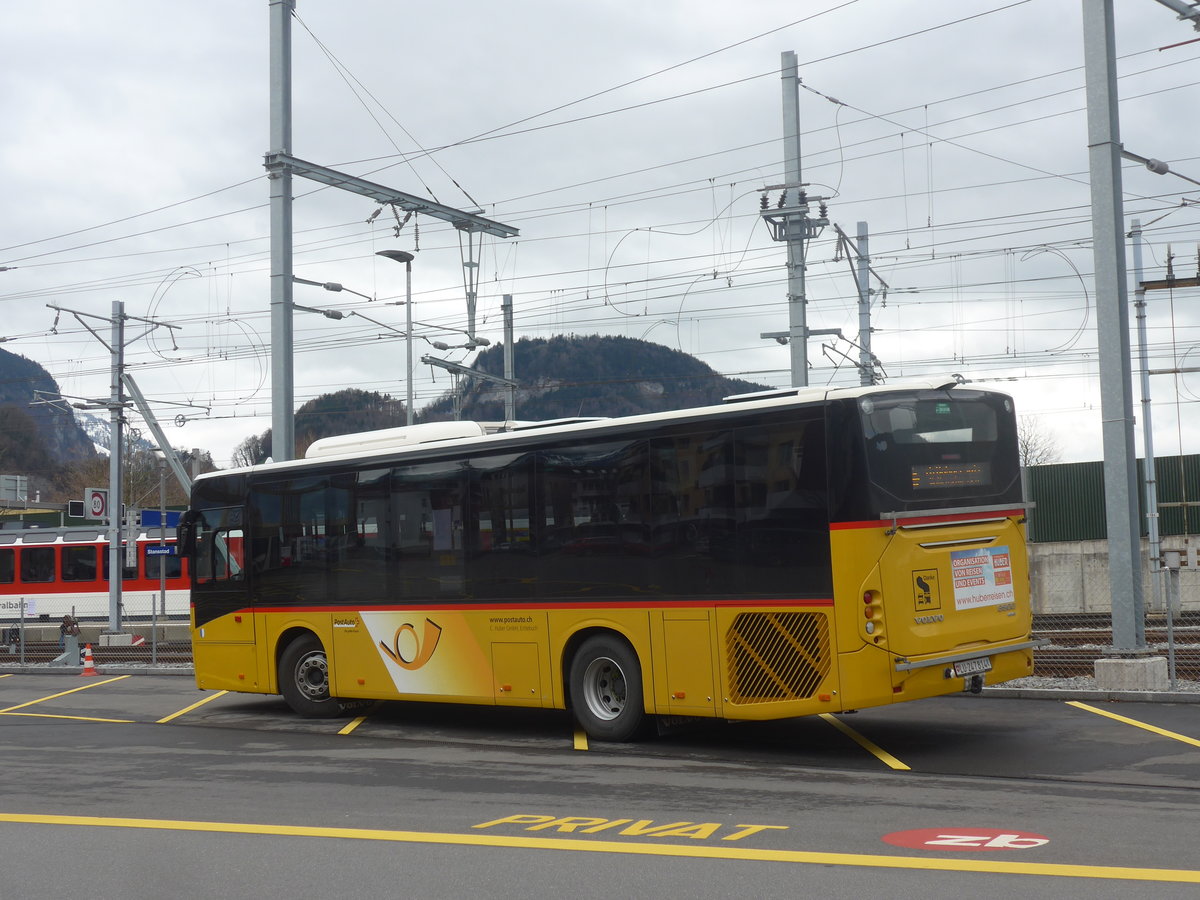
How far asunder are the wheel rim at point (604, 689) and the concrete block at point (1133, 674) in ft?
18.5

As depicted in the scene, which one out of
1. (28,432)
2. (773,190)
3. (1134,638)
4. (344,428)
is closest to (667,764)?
(1134,638)

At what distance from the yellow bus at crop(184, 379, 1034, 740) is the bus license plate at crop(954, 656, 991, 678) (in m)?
0.02

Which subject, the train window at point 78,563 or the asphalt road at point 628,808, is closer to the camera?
the asphalt road at point 628,808

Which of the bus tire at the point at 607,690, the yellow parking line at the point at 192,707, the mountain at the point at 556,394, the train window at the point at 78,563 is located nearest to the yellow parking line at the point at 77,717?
the yellow parking line at the point at 192,707

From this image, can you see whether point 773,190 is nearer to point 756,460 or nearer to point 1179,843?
point 756,460

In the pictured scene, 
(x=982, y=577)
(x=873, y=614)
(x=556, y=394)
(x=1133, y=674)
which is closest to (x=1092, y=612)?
(x=1133, y=674)

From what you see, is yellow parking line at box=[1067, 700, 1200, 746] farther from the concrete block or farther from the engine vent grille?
the engine vent grille

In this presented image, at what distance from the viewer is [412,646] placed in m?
14.5

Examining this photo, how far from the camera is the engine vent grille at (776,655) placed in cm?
1095

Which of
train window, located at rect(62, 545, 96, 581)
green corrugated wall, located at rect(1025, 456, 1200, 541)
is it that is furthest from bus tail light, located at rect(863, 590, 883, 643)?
train window, located at rect(62, 545, 96, 581)

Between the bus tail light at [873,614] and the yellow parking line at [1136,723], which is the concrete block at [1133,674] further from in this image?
the bus tail light at [873,614]

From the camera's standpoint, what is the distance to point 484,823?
8570 millimetres

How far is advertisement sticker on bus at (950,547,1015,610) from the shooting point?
11.3m

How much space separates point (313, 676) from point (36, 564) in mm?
30918
